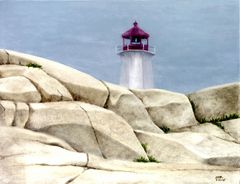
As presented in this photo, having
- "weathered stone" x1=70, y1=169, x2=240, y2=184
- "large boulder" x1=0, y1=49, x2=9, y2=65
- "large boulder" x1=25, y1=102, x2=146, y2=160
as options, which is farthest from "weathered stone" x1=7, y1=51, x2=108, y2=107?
"weathered stone" x1=70, y1=169, x2=240, y2=184

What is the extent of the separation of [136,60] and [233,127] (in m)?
37.3

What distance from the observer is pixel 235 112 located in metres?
25.0

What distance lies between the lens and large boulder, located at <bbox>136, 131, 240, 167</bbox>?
63.8ft

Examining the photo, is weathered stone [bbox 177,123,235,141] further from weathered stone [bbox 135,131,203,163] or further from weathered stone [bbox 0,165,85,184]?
weathered stone [bbox 0,165,85,184]

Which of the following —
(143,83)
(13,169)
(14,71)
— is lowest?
(143,83)

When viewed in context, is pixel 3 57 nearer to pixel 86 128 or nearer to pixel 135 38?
pixel 86 128

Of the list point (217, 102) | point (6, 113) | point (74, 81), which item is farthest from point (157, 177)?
point (217, 102)

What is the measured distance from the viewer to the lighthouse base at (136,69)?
5844cm

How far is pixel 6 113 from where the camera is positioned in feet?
59.3

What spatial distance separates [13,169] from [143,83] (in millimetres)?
44314

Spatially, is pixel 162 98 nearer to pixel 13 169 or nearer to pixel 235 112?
pixel 235 112

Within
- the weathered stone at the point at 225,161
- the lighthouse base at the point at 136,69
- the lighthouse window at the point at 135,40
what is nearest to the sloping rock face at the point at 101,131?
the weathered stone at the point at 225,161

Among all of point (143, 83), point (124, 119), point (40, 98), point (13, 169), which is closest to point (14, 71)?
point (40, 98)

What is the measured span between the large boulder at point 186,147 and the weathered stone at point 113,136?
0.74 meters
